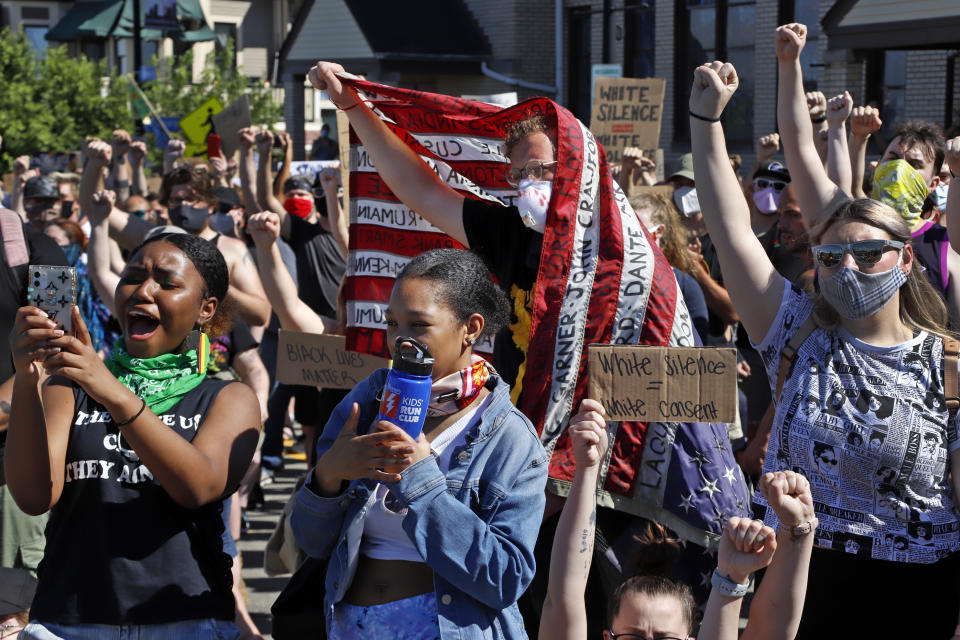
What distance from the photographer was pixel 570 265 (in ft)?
12.0

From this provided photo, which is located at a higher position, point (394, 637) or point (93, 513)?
point (93, 513)

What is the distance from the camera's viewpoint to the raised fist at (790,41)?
12.4ft

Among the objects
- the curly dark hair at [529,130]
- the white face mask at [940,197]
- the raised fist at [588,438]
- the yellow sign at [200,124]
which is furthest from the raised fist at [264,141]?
the raised fist at [588,438]

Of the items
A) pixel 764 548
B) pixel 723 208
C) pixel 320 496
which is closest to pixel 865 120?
pixel 723 208

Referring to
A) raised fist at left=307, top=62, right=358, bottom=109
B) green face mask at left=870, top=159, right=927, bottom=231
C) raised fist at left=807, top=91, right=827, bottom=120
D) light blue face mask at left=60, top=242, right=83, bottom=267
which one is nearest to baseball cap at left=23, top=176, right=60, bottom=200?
light blue face mask at left=60, top=242, right=83, bottom=267

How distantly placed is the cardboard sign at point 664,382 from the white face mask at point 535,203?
542 millimetres

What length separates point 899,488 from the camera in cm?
325

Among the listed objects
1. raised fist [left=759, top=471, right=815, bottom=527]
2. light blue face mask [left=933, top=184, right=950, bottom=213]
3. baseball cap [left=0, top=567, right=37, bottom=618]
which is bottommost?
baseball cap [left=0, top=567, right=37, bottom=618]

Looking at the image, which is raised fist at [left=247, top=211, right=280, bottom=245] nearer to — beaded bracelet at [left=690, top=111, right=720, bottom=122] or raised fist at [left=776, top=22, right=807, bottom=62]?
beaded bracelet at [left=690, top=111, right=720, bottom=122]

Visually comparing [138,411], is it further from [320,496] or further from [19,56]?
[19,56]

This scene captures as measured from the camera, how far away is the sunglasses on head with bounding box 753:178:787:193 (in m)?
7.44

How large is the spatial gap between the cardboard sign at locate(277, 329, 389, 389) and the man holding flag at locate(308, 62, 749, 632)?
45.3 inches

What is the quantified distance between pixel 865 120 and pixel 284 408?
4.91 metres

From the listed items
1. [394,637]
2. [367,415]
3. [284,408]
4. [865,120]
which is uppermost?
[865,120]
